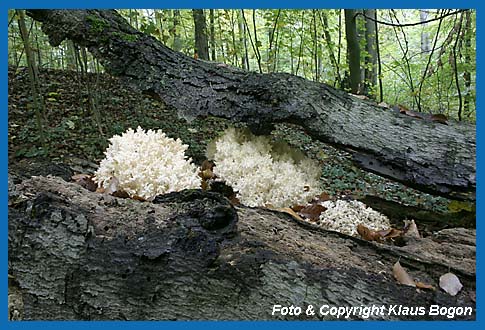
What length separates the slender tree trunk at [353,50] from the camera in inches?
210

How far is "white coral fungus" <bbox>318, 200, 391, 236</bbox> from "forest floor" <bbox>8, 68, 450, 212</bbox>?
3.48 ft

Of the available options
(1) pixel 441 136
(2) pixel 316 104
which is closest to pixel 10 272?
(2) pixel 316 104

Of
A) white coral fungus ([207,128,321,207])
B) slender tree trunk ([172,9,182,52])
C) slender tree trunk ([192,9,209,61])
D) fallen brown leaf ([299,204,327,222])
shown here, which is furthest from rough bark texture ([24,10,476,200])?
slender tree trunk ([192,9,209,61])

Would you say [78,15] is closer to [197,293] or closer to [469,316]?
[197,293]

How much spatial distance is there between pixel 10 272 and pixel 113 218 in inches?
19.7

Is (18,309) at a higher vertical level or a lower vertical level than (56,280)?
lower

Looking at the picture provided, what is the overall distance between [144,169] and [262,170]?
0.72 m

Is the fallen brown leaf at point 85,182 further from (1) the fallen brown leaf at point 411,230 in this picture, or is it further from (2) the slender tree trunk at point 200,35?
(2) the slender tree trunk at point 200,35

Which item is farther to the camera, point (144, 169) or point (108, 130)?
point (108, 130)

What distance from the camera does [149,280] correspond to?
167 centimetres

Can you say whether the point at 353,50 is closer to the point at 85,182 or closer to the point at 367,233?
the point at 367,233

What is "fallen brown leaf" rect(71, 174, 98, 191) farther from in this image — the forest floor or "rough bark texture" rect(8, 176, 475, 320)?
the forest floor

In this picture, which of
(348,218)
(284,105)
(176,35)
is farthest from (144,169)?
(176,35)

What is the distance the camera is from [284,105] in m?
2.57
